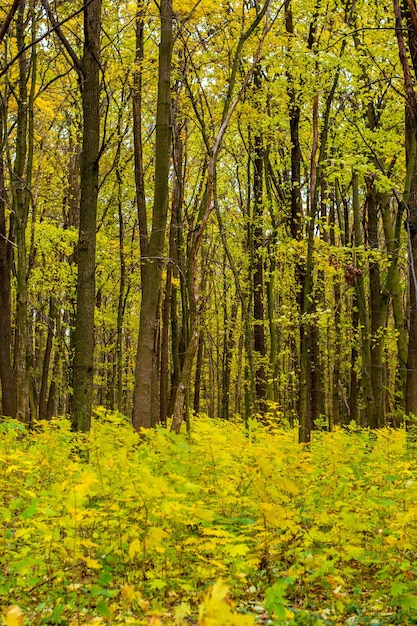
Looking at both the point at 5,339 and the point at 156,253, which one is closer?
the point at 156,253

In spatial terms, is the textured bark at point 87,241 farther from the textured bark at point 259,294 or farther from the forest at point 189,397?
the textured bark at point 259,294

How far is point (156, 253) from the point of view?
8.20 metres

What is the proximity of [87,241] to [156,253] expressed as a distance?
52.8 inches

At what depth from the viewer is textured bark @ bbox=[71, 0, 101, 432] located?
7.09m

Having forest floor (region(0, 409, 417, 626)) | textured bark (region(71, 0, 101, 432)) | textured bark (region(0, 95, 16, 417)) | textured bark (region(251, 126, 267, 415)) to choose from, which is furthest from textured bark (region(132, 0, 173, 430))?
textured bark (region(251, 126, 267, 415))

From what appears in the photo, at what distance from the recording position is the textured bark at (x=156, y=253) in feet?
26.7

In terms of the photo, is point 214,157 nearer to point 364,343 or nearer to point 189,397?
point 189,397

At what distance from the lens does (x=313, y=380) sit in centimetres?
1594

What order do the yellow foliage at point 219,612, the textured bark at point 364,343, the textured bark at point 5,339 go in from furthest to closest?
Result: the textured bark at point 364,343, the textured bark at point 5,339, the yellow foliage at point 219,612

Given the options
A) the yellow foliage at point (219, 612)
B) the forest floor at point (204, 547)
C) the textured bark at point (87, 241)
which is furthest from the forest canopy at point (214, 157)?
the yellow foliage at point (219, 612)

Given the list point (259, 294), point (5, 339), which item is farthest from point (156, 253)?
point (259, 294)

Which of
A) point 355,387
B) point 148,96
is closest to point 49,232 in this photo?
point 148,96

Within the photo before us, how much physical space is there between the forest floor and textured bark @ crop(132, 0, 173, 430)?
9.48ft

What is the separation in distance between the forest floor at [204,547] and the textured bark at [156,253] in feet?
9.48
